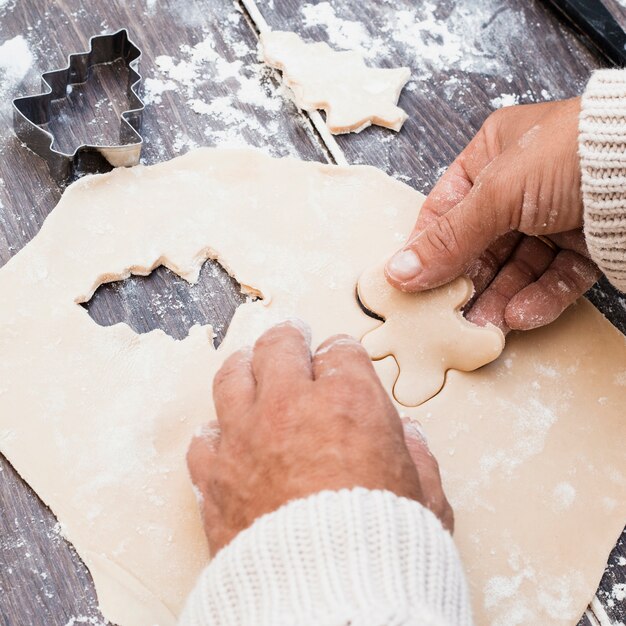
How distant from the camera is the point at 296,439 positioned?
0.95 meters

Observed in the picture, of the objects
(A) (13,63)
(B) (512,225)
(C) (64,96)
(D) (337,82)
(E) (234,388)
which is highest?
(A) (13,63)

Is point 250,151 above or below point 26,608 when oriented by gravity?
above

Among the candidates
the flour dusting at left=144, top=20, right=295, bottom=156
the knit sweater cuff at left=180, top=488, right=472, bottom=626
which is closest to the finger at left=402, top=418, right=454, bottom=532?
the knit sweater cuff at left=180, top=488, right=472, bottom=626

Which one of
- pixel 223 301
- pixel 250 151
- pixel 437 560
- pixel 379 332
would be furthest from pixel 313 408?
pixel 250 151

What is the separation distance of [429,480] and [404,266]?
42cm

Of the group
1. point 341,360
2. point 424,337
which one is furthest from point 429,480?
point 424,337

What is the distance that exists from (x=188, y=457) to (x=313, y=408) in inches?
10.6

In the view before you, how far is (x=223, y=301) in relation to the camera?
1.40 m

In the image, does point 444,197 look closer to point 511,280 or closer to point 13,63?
point 511,280

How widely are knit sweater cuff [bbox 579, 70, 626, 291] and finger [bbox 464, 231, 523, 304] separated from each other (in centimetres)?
24

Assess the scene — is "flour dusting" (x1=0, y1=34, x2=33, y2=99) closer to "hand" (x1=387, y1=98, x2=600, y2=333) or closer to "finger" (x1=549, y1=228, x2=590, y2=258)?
"hand" (x1=387, y1=98, x2=600, y2=333)

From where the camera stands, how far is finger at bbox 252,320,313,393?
1.03 metres

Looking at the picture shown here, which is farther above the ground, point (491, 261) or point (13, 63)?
point (13, 63)

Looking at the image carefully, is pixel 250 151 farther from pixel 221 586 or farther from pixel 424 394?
pixel 221 586
